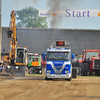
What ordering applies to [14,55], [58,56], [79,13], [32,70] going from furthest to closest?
[32,70]
[79,13]
[14,55]
[58,56]

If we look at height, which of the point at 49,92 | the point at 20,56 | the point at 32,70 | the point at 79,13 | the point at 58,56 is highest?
the point at 79,13

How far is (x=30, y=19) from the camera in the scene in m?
97.8

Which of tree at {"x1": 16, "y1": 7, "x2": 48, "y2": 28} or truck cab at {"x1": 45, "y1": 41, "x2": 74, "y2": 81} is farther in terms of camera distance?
tree at {"x1": 16, "y1": 7, "x2": 48, "y2": 28}

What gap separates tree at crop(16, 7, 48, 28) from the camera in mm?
95562

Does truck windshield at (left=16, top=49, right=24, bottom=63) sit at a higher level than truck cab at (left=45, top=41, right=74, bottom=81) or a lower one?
higher

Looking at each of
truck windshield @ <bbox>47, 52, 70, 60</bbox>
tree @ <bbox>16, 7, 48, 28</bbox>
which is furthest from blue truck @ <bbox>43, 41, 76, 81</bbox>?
tree @ <bbox>16, 7, 48, 28</bbox>

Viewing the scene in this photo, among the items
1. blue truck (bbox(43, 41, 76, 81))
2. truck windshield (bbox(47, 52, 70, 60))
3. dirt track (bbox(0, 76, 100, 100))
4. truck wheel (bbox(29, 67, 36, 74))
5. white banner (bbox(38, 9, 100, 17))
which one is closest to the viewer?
dirt track (bbox(0, 76, 100, 100))

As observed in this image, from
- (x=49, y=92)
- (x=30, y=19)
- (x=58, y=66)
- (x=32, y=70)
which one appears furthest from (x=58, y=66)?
(x=30, y=19)

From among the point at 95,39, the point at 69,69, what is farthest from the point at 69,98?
the point at 95,39

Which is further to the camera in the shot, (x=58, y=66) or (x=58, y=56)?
(x=58, y=56)

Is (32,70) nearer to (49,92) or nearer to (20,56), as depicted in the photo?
(20,56)

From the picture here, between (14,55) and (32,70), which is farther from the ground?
(14,55)

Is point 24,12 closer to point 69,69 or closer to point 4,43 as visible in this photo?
point 4,43

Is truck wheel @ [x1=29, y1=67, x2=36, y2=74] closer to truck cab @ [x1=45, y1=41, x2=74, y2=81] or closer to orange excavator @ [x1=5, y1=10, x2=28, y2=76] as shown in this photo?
orange excavator @ [x1=5, y1=10, x2=28, y2=76]
